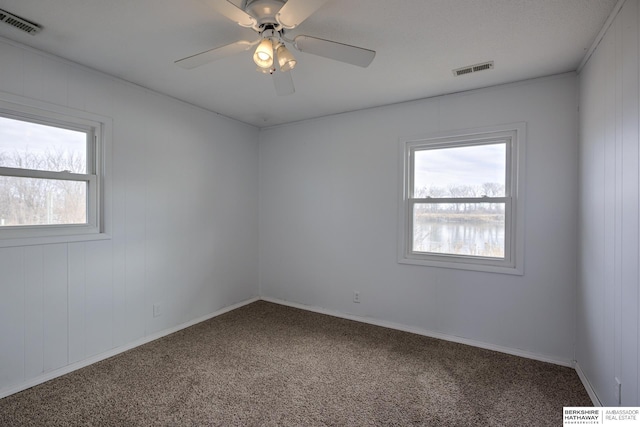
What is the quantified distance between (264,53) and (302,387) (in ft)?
7.47

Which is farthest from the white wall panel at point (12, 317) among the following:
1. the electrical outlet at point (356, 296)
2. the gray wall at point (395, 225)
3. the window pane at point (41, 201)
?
the electrical outlet at point (356, 296)

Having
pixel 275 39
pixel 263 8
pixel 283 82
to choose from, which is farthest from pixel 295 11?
pixel 283 82

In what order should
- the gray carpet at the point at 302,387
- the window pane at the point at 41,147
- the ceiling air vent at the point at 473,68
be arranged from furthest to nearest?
the ceiling air vent at the point at 473,68 → the window pane at the point at 41,147 → the gray carpet at the point at 302,387

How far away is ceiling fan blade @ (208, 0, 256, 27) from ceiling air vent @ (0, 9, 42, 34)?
144 centimetres

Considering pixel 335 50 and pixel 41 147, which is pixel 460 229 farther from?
pixel 41 147

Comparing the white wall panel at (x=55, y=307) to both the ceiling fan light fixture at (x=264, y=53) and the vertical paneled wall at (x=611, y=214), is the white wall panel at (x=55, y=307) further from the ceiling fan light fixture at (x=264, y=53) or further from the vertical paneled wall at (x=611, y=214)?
the vertical paneled wall at (x=611, y=214)

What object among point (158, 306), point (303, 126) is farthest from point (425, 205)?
point (158, 306)

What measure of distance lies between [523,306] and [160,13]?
11.8 feet

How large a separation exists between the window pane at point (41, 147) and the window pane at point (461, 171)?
3224 mm

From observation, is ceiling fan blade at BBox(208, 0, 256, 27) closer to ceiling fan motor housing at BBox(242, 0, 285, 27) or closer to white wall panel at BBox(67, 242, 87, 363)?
ceiling fan motor housing at BBox(242, 0, 285, 27)

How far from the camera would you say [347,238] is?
145 inches

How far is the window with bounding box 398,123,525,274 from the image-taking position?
9.21ft

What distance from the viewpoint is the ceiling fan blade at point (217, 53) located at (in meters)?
1.76

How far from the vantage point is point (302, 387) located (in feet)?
7.36
